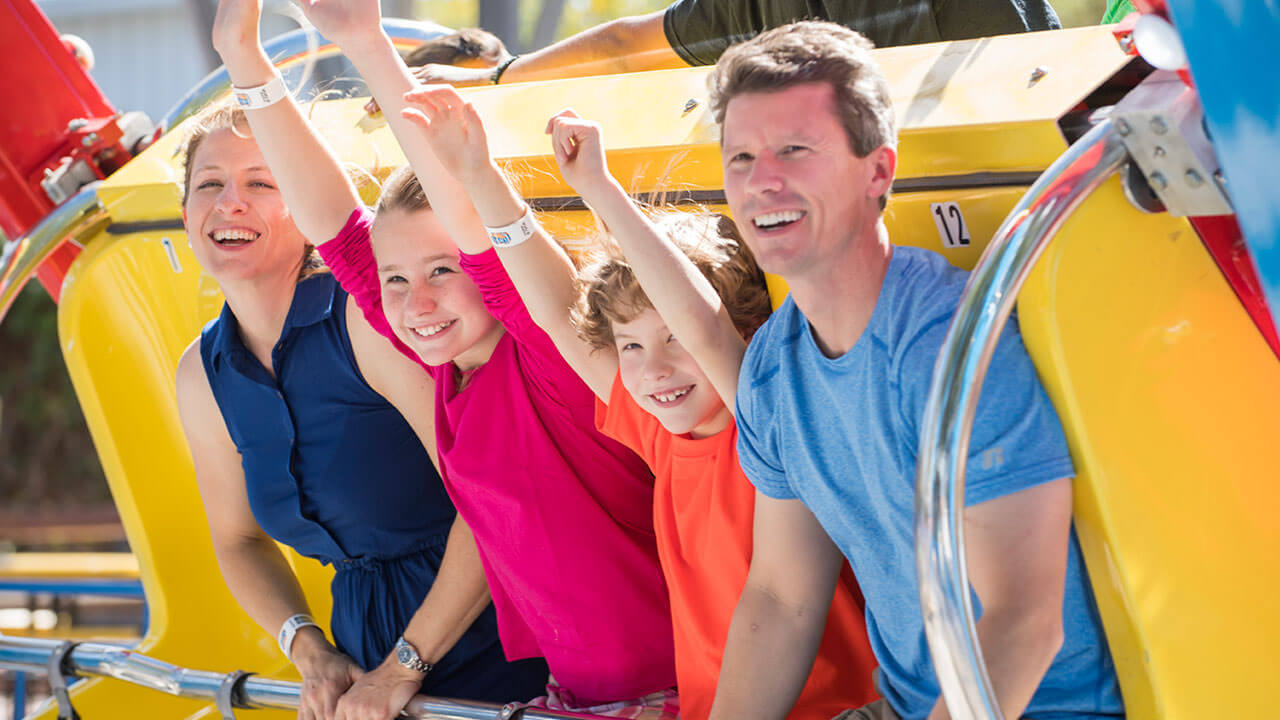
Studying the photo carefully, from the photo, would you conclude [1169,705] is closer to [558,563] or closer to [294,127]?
[558,563]

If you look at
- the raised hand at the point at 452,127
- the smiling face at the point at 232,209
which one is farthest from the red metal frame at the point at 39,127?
the raised hand at the point at 452,127

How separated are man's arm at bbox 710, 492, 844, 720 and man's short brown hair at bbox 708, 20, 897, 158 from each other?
1.50 ft

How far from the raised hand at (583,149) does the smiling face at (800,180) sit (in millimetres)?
206

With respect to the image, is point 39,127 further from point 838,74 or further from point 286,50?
point 838,74

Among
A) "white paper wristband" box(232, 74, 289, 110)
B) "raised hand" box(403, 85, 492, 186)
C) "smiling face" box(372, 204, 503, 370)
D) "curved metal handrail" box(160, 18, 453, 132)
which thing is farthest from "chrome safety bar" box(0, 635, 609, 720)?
"curved metal handrail" box(160, 18, 453, 132)

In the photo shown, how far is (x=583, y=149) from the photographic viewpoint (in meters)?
1.38

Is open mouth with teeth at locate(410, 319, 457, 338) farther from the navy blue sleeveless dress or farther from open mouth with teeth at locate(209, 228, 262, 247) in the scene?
open mouth with teeth at locate(209, 228, 262, 247)

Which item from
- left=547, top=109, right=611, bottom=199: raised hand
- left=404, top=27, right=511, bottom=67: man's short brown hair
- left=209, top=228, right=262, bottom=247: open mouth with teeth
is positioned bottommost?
left=404, top=27, right=511, bottom=67: man's short brown hair

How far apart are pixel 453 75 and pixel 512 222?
0.83 m

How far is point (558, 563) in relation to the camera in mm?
1705

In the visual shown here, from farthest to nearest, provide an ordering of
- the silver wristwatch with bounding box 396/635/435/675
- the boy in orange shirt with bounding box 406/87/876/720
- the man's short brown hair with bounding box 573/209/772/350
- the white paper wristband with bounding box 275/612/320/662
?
the white paper wristband with bounding box 275/612/320/662, the silver wristwatch with bounding box 396/635/435/675, the man's short brown hair with bounding box 573/209/772/350, the boy in orange shirt with bounding box 406/87/876/720

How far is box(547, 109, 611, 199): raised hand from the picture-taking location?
1.37 meters

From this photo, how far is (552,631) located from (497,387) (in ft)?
1.18

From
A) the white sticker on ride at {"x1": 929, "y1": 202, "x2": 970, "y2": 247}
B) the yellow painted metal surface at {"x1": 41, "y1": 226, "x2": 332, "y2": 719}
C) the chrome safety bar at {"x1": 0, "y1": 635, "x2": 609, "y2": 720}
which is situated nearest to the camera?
the white sticker on ride at {"x1": 929, "y1": 202, "x2": 970, "y2": 247}
